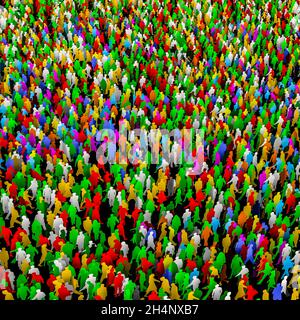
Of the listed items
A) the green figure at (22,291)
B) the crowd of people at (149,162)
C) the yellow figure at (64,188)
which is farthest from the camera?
the yellow figure at (64,188)

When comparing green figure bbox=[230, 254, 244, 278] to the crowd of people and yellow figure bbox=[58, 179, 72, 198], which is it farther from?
yellow figure bbox=[58, 179, 72, 198]

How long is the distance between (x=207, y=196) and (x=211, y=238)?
32cm

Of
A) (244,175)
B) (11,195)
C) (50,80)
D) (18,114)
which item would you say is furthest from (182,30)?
(11,195)

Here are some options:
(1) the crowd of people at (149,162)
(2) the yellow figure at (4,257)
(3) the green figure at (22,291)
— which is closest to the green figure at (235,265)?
(1) the crowd of people at (149,162)

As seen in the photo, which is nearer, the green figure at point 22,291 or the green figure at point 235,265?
the green figure at point 22,291

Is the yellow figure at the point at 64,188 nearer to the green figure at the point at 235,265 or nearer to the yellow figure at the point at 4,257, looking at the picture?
the yellow figure at the point at 4,257

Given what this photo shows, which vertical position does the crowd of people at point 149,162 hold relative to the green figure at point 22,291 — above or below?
above

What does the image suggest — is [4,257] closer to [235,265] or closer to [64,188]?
[64,188]

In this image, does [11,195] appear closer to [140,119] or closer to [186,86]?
[140,119]

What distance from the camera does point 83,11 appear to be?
5562 millimetres

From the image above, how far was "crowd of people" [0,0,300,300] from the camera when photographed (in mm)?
2688

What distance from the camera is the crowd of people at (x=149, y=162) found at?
2688mm

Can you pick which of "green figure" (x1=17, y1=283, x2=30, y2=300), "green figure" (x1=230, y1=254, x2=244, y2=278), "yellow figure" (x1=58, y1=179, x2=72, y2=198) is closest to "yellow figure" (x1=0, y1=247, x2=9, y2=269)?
"green figure" (x1=17, y1=283, x2=30, y2=300)

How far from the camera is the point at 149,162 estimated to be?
3.39 meters
